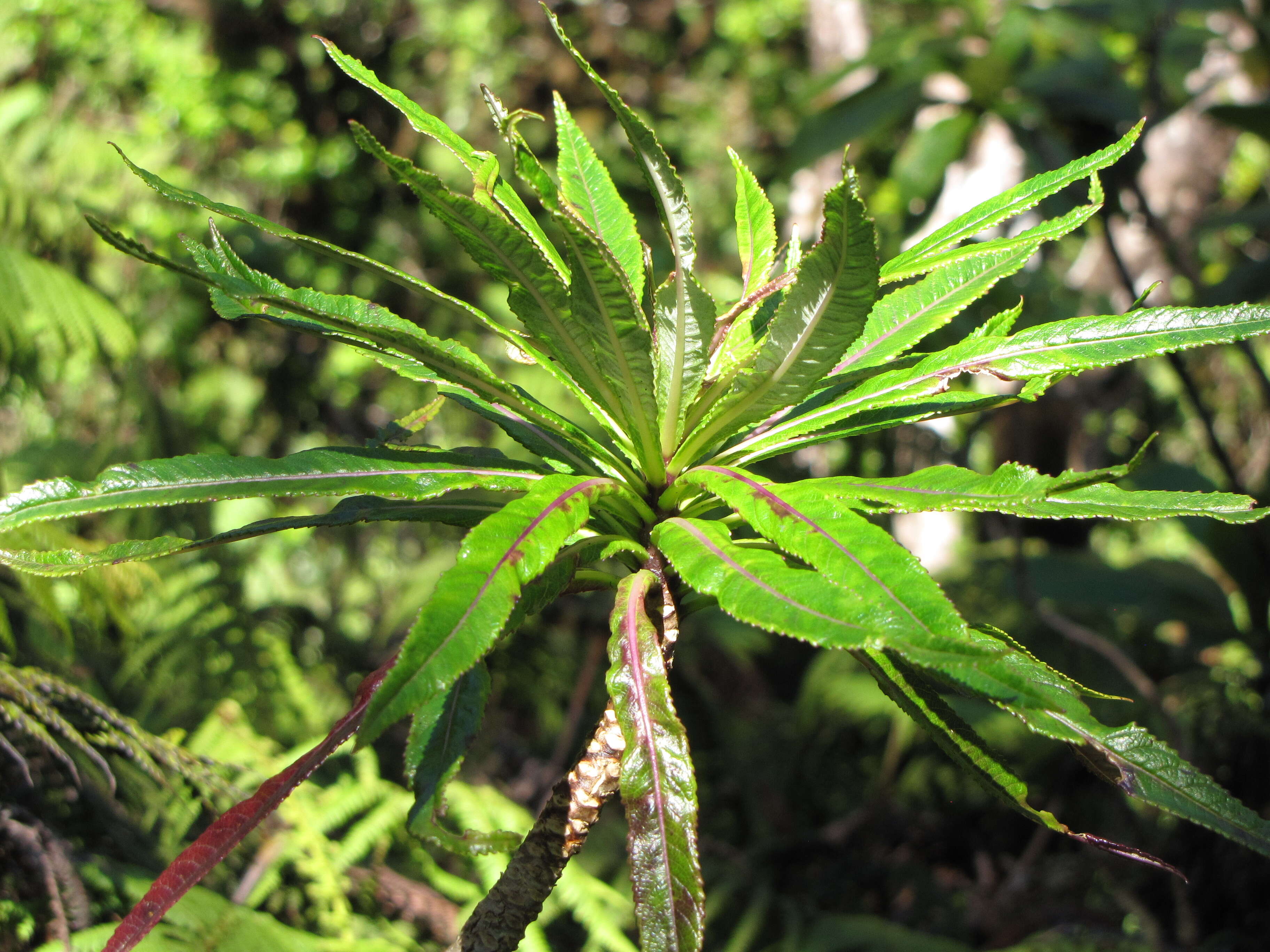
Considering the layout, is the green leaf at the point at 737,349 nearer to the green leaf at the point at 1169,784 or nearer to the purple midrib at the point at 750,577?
the purple midrib at the point at 750,577

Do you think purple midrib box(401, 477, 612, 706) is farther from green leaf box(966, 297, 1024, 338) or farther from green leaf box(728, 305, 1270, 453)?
green leaf box(966, 297, 1024, 338)

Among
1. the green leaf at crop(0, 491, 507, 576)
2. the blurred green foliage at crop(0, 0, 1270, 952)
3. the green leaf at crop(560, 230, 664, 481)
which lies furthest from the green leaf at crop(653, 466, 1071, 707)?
the blurred green foliage at crop(0, 0, 1270, 952)

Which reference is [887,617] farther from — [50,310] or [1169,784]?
[50,310]

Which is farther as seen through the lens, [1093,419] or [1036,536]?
[1093,419]

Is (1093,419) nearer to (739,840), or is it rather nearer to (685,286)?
(739,840)

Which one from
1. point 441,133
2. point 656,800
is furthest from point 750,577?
point 441,133

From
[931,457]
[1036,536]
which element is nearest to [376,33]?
[931,457]
